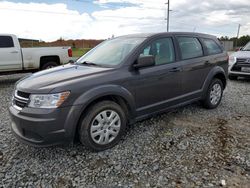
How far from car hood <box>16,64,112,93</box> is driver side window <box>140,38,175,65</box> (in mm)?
930

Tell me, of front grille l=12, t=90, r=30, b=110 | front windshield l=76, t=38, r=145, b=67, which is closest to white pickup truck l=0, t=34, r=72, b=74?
front windshield l=76, t=38, r=145, b=67

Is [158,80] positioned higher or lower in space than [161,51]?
lower

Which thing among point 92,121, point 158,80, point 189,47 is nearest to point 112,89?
point 92,121

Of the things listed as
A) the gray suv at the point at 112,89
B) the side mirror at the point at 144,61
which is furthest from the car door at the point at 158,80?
the side mirror at the point at 144,61

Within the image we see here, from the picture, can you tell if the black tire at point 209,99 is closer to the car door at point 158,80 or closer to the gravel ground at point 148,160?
the gravel ground at point 148,160

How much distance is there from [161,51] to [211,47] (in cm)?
165

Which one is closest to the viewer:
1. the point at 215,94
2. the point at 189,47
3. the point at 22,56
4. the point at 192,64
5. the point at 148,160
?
the point at 148,160

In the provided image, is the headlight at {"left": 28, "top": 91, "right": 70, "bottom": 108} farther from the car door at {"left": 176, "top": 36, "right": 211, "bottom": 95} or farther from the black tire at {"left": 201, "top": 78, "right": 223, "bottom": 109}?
the black tire at {"left": 201, "top": 78, "right": 223, "bottom": 109}

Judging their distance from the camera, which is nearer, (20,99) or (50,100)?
(50,100)

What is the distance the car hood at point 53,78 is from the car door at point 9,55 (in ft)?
18.9

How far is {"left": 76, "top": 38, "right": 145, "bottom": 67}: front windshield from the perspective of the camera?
12.7 feet

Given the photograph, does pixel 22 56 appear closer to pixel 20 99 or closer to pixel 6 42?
pixel 6 42

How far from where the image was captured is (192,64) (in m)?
4.60

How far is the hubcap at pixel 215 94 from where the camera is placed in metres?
5.27
